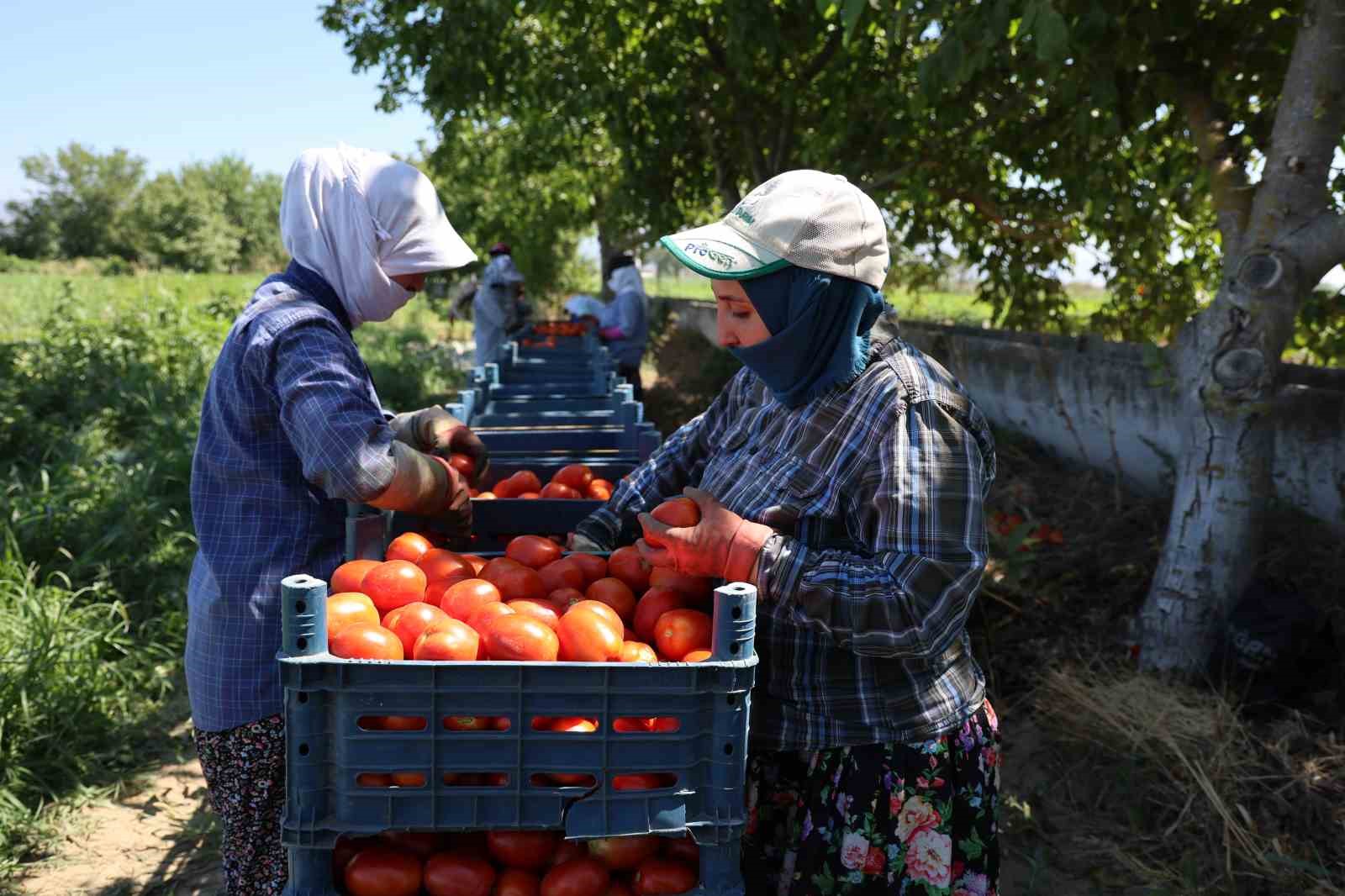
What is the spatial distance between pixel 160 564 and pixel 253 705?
3.86m

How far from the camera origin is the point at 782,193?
1.55m

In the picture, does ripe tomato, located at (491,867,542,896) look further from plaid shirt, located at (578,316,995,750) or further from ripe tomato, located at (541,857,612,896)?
plaid shirt, located at (578,316,995,750)

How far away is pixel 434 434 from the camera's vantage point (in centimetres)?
265

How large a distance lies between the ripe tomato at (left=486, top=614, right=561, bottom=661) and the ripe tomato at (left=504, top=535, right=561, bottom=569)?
0.50m

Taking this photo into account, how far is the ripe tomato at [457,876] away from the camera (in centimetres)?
146

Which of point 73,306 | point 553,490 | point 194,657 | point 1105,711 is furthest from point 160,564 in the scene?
point 73,306

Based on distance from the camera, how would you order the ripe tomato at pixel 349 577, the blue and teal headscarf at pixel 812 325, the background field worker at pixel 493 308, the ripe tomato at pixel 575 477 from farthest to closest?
1. the background field worker at pixel 493 308
2. the ripe tomato at pixel 575 477
3. the ripe tomato at pixel 349 577
4. the blue and teal headscarf at pixel 812 325

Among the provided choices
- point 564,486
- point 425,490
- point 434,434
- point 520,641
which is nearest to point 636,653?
point 520,641

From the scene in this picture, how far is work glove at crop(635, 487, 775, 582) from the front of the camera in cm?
152

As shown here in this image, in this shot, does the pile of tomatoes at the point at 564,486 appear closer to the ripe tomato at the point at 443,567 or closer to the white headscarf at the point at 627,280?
the ripe tomato at the point at 443,567

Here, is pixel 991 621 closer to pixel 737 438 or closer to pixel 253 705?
pixel 737 438

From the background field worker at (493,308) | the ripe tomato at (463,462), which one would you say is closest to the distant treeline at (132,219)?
the background field worker at (493,308)

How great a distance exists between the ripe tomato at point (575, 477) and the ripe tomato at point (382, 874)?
169 cm

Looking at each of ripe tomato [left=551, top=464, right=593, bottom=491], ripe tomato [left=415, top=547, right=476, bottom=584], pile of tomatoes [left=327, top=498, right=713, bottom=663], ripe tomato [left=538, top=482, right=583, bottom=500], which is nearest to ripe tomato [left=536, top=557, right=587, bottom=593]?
pile of tomatoes [left=327, top=498, right=713, bottom=663]
